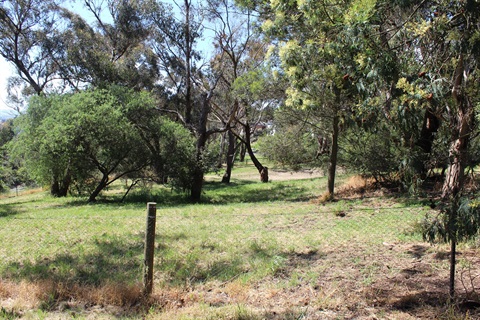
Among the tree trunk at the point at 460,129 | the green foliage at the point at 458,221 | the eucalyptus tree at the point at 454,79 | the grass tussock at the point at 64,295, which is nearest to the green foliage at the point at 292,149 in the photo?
the eucalyptus tree at the point at 454,79

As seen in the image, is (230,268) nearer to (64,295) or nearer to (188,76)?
(64,295)

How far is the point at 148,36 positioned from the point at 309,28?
62.6 feet

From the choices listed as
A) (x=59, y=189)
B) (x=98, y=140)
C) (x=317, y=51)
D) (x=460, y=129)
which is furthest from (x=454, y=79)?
(x=59, y=189)

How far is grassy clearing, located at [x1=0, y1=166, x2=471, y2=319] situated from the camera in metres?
4.39

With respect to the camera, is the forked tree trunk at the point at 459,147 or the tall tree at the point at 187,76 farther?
the tall tree at the point at 187,76

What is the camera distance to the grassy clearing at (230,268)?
439cm

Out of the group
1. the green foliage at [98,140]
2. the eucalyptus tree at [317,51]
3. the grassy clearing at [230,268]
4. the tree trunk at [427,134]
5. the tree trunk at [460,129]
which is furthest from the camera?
the green foliage at [98,140]

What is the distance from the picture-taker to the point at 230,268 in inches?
232

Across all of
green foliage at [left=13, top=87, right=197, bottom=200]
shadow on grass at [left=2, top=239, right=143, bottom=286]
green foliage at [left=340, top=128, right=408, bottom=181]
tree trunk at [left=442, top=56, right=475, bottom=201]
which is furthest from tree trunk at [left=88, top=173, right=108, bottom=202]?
tree trunk at [left=442, top=56, right=475, bottom=201]

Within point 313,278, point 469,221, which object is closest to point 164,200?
point 313,278

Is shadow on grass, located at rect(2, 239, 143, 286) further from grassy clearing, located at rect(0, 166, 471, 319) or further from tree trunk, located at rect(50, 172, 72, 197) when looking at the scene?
tree trunk, located at rect(50, 172, 72, 197)

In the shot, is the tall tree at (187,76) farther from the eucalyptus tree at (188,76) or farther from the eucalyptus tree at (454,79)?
the eucalyptus tree at (454,79)

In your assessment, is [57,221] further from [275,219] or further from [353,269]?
[353,269]

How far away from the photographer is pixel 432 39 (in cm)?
427
